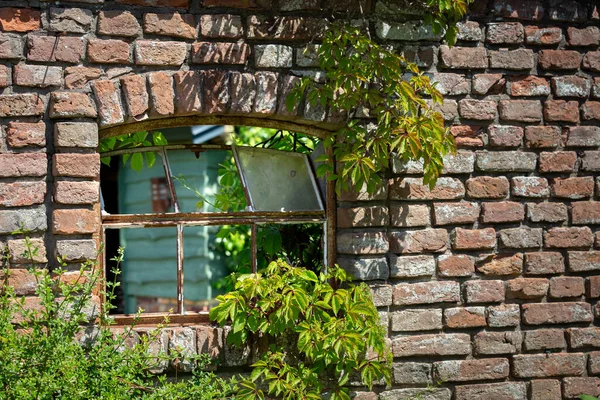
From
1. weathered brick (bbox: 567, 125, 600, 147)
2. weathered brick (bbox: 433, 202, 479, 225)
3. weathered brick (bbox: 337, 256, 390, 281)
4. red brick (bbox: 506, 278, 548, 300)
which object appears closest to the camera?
weathered brick (bbox: 337, 256, 390, 281)

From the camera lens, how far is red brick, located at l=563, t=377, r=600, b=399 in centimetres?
413

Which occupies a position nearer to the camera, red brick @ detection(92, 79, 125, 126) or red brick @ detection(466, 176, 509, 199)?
red brick @ detection(92, 79, 125, 126)

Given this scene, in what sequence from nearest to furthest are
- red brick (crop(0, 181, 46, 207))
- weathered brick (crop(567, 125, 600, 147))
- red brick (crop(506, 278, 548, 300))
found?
red brick (crop(0, 181, 46, 207)) < red brick (crop(506, 278, 548, 300)) < weathered brick (crop(567, 125, 600, 147))

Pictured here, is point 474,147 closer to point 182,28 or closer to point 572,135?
point 572,135

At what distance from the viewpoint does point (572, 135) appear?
4.19 meters

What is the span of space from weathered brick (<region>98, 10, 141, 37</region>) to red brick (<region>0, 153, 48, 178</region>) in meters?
0.63

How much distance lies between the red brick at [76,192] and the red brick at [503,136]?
196 centimetres

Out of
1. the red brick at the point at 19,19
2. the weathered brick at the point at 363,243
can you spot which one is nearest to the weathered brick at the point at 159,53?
the red brick at the point at 19,19

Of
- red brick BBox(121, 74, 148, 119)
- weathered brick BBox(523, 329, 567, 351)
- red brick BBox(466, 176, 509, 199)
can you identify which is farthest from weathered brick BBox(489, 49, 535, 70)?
red brick BBox(121, 74, 148, 119)

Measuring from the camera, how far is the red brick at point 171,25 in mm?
3641

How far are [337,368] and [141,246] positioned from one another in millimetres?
4481

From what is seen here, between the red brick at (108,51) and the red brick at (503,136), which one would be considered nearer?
the red brick at (108,51)

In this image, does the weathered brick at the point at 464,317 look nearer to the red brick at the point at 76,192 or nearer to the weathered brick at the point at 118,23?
the red brick at the point at 76,192

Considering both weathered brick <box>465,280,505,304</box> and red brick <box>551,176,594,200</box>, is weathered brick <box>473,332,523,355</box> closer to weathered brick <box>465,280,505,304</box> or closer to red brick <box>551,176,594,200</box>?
weathered brick <box>465,280,505,304</box>
